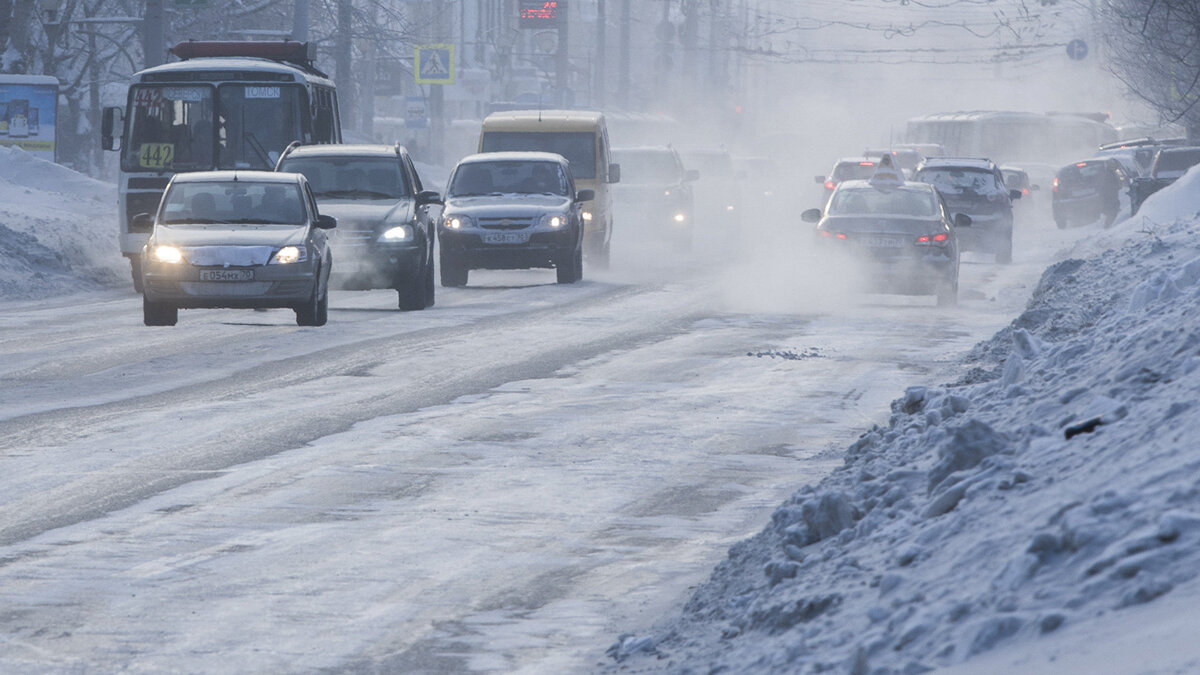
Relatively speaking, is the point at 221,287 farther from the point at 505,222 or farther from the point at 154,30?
the point at 154,30

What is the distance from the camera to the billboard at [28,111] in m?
34.4

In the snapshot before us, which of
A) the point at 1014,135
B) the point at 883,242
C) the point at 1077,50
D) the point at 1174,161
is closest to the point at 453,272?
the point at 883,242

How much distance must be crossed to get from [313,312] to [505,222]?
259 inches

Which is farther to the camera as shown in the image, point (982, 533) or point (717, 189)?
point (717, 189)

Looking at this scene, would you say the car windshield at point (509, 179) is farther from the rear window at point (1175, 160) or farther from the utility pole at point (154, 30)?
the rear window at point (1175, 160)

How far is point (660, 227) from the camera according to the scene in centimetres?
3403

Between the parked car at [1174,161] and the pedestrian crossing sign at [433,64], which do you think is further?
the pedestrian crossing sign at [433,64]

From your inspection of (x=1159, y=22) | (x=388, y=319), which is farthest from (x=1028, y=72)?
(x=388, y=319)

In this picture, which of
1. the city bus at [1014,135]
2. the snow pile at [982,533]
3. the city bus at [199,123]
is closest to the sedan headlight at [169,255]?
the city bus at [199,123]

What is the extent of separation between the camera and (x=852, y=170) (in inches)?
1700

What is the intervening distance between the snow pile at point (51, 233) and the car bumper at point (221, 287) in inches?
213

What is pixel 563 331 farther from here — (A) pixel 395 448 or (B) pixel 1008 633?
(B) pixel 1008 633

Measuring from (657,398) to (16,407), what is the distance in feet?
13.4

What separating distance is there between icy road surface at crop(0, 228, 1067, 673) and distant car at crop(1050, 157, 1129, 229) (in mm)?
24647
